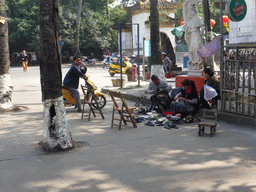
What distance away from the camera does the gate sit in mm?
7254

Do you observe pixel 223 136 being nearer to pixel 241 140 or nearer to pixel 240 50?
pixel 241 140

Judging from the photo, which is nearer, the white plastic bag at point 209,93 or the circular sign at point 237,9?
the circular sign at point 237,9

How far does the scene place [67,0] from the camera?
44219 millimetres

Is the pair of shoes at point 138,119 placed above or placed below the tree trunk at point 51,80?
below

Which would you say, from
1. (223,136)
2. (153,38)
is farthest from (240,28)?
(223,136)

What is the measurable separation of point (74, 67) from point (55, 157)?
4.37 m

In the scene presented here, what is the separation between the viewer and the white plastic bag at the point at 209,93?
7.70m

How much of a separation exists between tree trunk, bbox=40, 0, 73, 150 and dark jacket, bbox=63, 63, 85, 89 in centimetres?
361

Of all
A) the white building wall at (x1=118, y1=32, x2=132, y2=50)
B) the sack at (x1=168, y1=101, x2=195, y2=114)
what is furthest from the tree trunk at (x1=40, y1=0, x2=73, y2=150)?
the white building wall at (x1=118, y1=32, x2=132, y2=50)

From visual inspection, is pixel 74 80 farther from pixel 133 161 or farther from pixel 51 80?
pixel 133 161

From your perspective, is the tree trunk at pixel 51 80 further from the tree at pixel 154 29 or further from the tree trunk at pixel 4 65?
the tree at pixel 154 29

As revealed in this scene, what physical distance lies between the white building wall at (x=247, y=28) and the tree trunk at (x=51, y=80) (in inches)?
517

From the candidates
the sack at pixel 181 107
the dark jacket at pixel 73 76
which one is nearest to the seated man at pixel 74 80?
the dark jacket at pixel 73 76

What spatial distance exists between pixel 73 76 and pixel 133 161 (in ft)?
16.4
